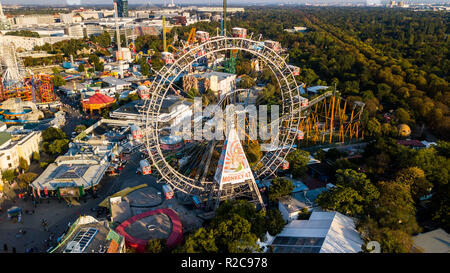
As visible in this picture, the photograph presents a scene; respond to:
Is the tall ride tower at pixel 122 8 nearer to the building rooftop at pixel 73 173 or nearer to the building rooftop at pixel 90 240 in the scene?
the building rooftop at pixel 73 173

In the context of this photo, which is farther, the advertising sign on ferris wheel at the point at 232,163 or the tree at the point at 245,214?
the advertising sign on ferris wheel at the point at 232,163

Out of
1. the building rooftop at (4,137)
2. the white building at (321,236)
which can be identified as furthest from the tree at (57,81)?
the white building at (321,236)

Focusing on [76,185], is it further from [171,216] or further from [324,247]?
[324,247]

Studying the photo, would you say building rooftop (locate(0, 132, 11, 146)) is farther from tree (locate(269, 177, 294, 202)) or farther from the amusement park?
tree (locate(269, 177, 294, 202))

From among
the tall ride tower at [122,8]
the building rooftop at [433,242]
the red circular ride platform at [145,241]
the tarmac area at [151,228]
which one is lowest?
the tarmac area at [151,228]

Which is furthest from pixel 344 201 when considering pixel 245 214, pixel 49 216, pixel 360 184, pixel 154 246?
pixel 49 216

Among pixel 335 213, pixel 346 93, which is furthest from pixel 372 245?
pixel 346 93
